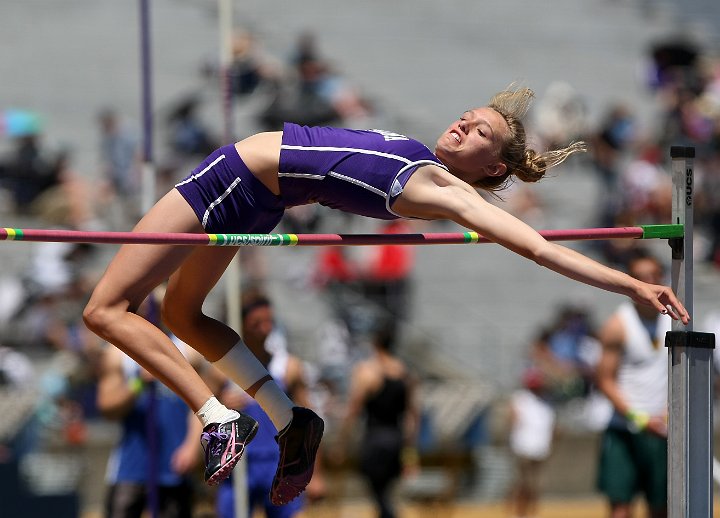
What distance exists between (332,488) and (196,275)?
22.2ft

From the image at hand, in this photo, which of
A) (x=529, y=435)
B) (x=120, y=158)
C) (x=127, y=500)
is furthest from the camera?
(x=120, y=158)

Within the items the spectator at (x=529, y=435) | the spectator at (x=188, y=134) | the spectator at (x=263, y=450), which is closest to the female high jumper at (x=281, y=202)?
the spectator at (x=263, y=450)

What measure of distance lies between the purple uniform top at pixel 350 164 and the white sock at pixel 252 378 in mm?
761

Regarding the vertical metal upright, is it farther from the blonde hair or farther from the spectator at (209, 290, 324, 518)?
the spectator at (209, 290, 324, 518)

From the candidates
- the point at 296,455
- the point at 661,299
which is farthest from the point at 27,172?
the point at 661,299

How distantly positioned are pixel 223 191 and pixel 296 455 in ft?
3.42

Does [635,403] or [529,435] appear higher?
[635,403]

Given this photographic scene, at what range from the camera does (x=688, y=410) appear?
524 centimetres

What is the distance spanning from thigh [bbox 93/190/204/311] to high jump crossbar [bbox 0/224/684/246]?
30cm

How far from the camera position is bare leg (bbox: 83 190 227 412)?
5.20 m

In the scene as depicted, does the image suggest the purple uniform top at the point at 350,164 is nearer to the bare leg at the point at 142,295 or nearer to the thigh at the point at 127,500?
the bare leg at the point at 142,295

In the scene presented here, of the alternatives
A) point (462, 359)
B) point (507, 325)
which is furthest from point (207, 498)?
point (507, 325)

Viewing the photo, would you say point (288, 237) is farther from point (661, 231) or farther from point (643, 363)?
point (643, 363)

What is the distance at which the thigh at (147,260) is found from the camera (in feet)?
17.1
